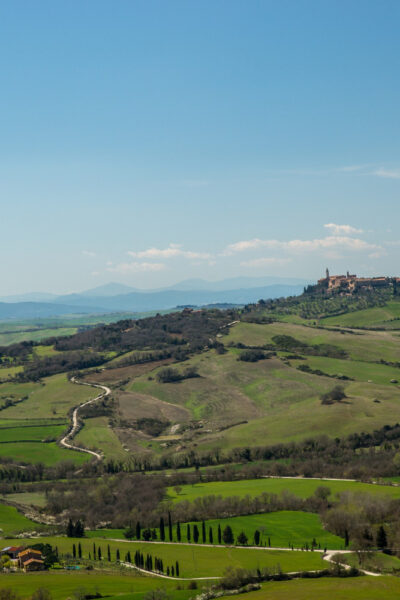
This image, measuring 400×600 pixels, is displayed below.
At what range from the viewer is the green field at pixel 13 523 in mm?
113000

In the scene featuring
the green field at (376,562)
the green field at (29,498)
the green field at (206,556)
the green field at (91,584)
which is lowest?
the green field at (29,498)

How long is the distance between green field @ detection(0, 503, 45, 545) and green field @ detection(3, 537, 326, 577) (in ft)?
24.1

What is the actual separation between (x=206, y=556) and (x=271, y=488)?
39802 millimetres

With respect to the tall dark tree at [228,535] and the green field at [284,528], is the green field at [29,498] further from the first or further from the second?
the tall dark tree at [228,535]

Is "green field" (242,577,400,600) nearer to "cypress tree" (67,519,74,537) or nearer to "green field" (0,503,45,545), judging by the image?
"cypress tree" (67,519,74,537)

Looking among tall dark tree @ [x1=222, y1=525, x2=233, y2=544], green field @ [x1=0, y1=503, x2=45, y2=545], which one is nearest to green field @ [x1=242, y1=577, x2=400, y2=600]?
tall dark tree @ [x1=222, y1=525, x2=233, y2=544]

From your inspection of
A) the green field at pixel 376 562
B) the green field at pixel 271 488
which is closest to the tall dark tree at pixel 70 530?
the green field at pixel 271 488

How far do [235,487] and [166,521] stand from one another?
2547 centimetres

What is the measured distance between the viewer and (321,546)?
10206 centimetres

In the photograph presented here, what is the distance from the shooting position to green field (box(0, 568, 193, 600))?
80.4 m

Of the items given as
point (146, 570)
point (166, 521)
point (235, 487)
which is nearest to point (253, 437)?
point (235, 487)

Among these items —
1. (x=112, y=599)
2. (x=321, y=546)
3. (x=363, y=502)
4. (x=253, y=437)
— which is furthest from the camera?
(x=253, y=437)

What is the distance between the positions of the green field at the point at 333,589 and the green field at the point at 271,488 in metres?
35.1

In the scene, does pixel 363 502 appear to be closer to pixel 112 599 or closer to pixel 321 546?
pixel 321 546
